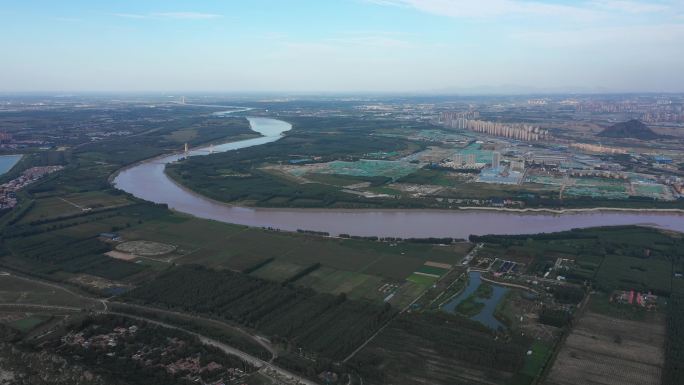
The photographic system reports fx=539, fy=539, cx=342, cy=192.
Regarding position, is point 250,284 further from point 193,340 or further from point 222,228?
point 222,228

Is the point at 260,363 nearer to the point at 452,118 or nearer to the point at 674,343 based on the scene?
the point at 674,343

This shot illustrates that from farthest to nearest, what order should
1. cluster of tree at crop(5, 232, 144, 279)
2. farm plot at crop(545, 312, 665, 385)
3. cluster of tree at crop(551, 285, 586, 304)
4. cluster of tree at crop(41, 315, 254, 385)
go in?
cluster of tree at crop(5, 232, 144, 279), cluster of tree at crop(551, 285, 586, 304), cluster of tree at crop(41, 315, 254, 385), farm plot at crop(545, 312, 665, 385)

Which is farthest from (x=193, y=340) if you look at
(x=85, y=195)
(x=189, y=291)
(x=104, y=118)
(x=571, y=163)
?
(x=104, y=118)

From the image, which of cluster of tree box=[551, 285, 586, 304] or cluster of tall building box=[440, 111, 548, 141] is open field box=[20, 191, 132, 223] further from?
cluster of tall building box=[440, 111, 548, 141]

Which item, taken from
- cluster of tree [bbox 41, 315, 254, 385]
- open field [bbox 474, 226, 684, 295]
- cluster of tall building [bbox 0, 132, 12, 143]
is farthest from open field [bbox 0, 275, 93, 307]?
cluster of tall building [bbox 0, 132, 12, 143]

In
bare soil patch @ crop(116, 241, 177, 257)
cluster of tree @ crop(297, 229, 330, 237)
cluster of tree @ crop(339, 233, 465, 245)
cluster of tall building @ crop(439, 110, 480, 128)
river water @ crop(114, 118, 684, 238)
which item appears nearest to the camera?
bare soil patch @ crop(116, 241, 177, 257)
